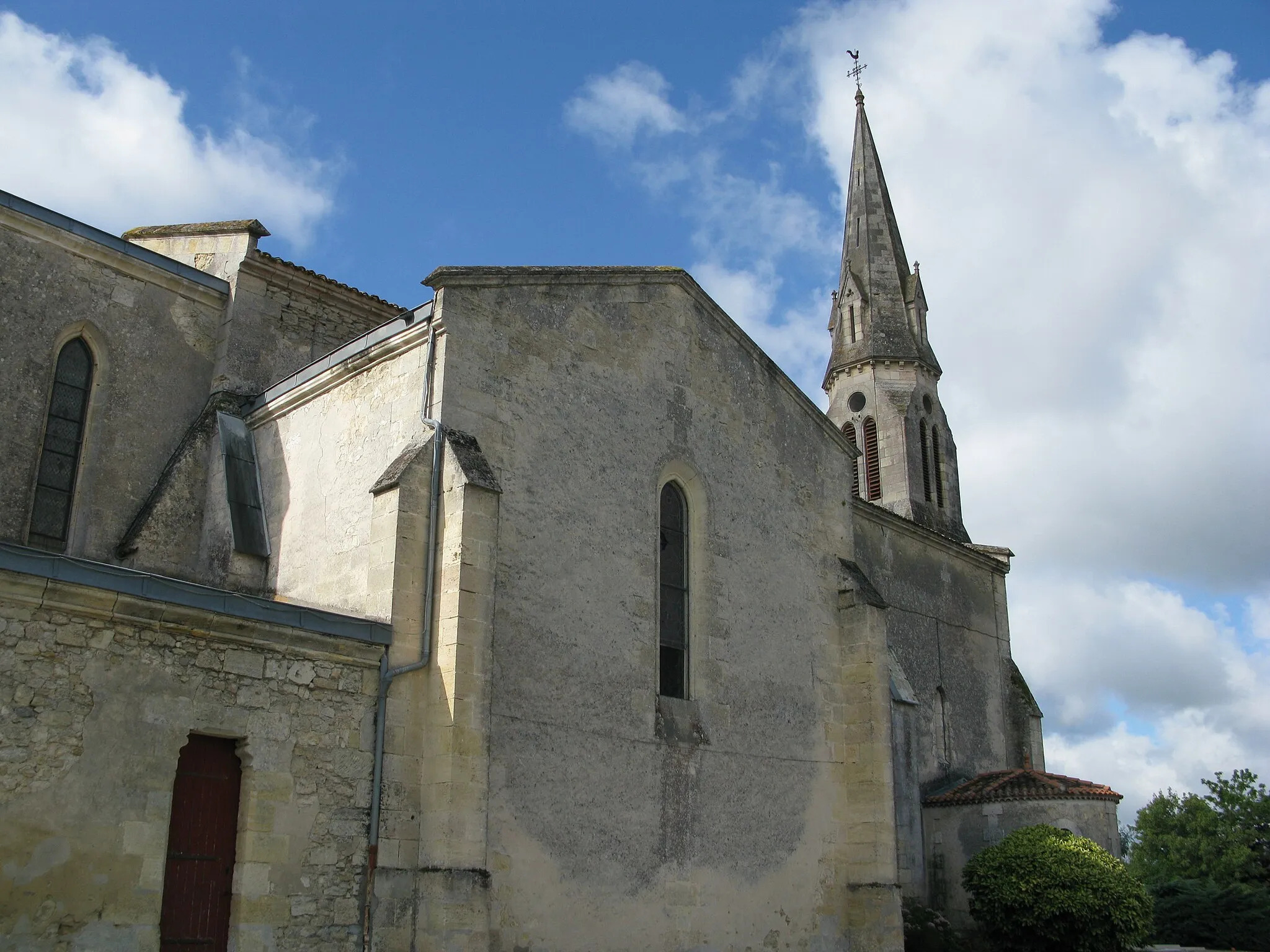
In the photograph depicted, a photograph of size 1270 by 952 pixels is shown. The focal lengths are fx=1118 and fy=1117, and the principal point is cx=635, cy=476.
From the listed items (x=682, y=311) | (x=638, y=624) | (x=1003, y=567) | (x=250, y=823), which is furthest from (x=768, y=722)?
(x=1003, y=567)

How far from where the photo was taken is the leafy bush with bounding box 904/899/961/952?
52.2ft

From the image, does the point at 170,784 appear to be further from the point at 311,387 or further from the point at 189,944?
the point at 311,387

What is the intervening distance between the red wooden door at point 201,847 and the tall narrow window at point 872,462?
71.7 feet

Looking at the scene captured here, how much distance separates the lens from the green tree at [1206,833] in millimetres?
36062

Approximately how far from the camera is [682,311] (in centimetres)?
1499

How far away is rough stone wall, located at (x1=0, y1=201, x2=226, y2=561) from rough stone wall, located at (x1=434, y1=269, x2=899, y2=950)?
15.1 ft

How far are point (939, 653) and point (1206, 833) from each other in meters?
23.1

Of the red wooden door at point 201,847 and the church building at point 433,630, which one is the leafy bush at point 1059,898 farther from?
the red wooden door at point 201,847

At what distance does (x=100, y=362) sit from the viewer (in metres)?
13.7

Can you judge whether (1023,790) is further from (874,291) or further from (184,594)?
(874,291)

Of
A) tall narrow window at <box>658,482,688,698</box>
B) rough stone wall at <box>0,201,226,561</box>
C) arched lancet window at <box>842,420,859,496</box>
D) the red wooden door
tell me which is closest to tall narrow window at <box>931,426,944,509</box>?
arched lancet window at <box>842,420,859,496</box>

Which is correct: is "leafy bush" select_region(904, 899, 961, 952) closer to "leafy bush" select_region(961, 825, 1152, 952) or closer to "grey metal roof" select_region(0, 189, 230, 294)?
"leafy bush" select_region(961, 825, 1152, 952)

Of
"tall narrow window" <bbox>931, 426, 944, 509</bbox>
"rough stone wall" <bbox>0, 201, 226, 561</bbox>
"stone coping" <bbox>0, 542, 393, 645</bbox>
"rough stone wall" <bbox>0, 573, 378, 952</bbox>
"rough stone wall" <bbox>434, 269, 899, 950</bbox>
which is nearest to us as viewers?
"rough stone wall" <bbox>0, 573, 378, 952</bbox>

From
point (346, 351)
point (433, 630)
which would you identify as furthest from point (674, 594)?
point (346, 351)
